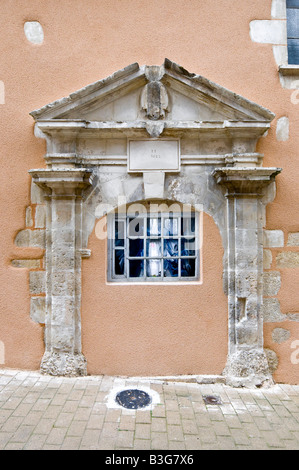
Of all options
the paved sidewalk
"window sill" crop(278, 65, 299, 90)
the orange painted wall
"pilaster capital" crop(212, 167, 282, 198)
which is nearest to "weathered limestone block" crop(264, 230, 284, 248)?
the orange painted wall

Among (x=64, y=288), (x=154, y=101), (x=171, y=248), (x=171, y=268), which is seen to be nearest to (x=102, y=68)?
(x=154, y=101)

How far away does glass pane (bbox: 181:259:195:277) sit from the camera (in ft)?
13.2

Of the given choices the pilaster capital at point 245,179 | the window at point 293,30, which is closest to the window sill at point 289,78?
the window at point 293,30

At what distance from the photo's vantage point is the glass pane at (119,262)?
13.1ft

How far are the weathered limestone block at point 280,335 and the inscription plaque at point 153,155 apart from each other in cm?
228

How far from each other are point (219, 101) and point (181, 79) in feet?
1.67

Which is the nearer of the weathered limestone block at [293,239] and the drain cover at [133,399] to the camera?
the drain cover at [133,399]

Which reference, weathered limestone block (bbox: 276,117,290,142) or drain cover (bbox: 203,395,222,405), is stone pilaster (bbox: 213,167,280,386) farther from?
weathered limestone block (bbox: 276,117,290,142)

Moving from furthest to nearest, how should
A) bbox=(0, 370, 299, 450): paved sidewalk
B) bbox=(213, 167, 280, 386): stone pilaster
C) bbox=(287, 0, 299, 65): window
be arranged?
bbox=(287, 0, 299, 65): window → bbox=(213, 167, 280, 386): stone pilaster → bbox=(0, 370, 299, 450): paved sidewalk

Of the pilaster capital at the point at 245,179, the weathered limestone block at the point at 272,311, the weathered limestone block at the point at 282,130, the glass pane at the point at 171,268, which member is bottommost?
the weathered limestone block at the point at 272,311

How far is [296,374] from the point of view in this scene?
12.7ft

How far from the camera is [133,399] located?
11.0ft

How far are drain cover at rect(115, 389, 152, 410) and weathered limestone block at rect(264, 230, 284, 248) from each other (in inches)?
86.8

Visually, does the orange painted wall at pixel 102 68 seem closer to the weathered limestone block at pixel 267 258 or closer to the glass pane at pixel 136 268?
the weathered limestone block at pixel 267 258
